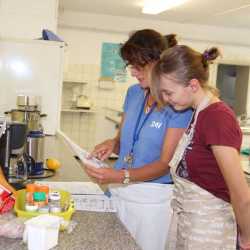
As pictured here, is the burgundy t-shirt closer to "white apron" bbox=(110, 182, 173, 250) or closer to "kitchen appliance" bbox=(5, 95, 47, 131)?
"white apron" bbox=(110, 182, 173, 250)

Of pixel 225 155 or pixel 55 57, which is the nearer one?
pixel 225 155

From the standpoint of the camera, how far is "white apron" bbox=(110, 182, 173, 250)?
154 centimetres

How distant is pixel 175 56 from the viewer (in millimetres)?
1318

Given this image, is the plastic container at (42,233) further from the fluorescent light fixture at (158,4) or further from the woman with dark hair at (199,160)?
the fluorescent light fixture at (158,4)

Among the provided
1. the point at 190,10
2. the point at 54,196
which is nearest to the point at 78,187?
the point at 54,196

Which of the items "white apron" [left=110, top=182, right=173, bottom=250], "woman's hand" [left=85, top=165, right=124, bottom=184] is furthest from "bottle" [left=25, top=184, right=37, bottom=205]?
"white apron" [left=110, top=182, right=173, bottom=250]

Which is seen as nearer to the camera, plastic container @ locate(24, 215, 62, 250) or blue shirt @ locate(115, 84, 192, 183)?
plastic container @ locate(24, 215, 62, 250)

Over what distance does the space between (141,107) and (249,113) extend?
5719 millimetres

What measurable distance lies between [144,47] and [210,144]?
0.48m

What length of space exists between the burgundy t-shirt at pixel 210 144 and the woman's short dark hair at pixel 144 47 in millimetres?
326

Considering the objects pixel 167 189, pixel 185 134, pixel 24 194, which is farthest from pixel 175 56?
pixel 24 194

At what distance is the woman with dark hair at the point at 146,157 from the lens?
1470mm

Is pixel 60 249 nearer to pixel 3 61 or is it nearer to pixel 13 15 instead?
pixel 3 61

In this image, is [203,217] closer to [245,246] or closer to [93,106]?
[245,246]
